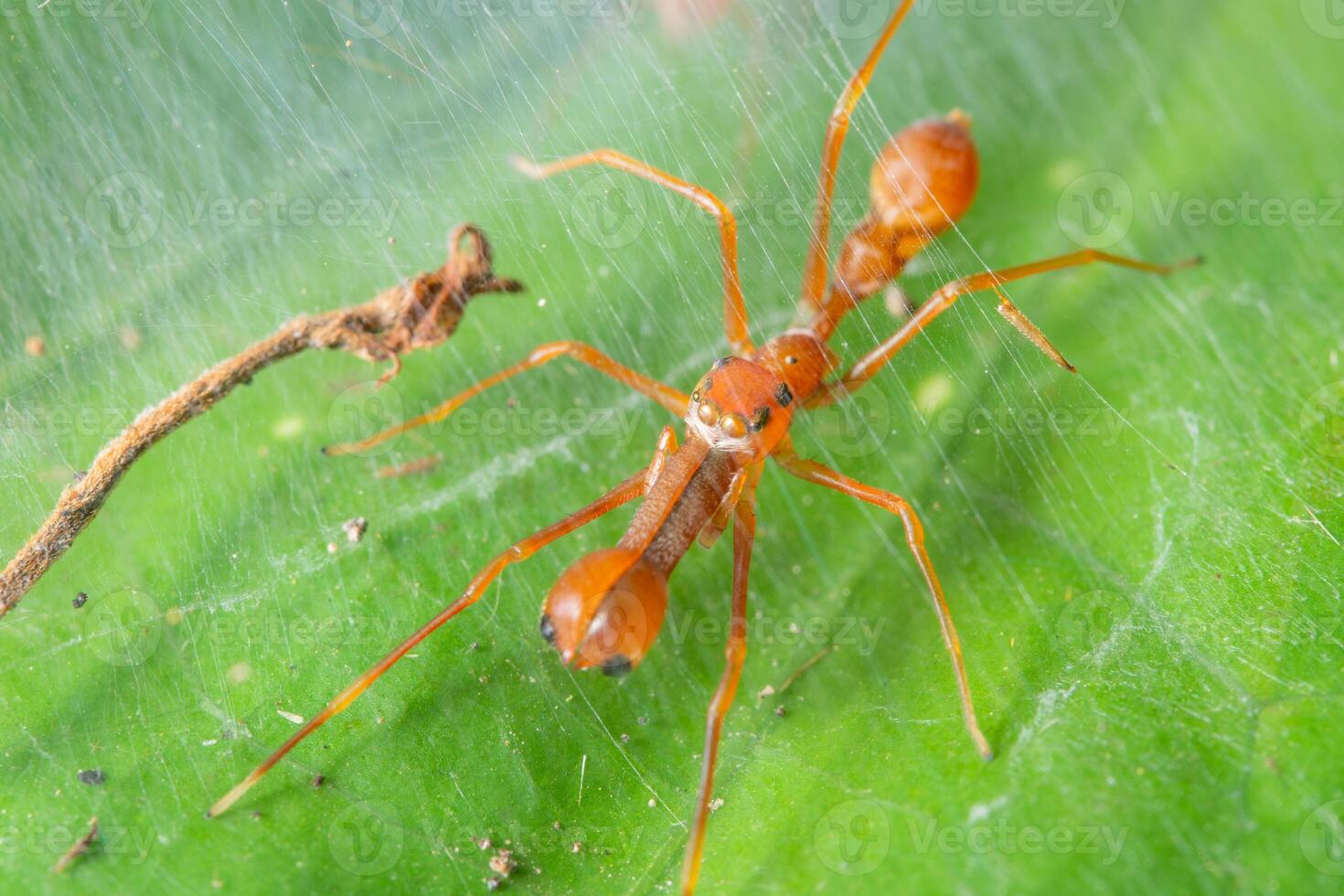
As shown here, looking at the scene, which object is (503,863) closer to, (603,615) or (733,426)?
(603,615)

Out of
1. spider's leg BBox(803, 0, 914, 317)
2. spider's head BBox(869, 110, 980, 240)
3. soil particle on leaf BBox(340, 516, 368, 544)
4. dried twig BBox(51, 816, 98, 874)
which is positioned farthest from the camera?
spider's head BBox(869, 110, 980, 240)

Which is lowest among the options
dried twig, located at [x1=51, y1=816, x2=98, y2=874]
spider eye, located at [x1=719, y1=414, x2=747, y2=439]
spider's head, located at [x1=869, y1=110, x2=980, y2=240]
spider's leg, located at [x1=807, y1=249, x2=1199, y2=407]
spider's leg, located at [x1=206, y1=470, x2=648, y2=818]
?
spider's leg, located at [x1=807, y1=249, x2=1199, y2=407]

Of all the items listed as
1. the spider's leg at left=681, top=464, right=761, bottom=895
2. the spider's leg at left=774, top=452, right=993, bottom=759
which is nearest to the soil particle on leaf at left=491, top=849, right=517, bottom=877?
the spider's leg at left=681, top=464, right=761, bottom=895

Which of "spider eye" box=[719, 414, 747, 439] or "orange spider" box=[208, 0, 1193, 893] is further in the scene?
"spider eye" box=[719, 414, 747, 439]

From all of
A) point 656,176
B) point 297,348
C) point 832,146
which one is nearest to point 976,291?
point 832,146

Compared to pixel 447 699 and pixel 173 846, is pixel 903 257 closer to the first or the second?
pixel 447 699

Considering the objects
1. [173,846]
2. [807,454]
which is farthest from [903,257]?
[173,846]

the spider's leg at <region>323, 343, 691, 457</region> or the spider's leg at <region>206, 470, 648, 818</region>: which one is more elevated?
the spider's leg at <region>323, 343, 691, 457</region>

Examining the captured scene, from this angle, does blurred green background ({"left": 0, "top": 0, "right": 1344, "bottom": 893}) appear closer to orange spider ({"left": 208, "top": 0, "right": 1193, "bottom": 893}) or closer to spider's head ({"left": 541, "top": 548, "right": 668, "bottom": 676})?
orange spider ({"left": 208, "top": 0, "right": 1193, "bottom": 893})
